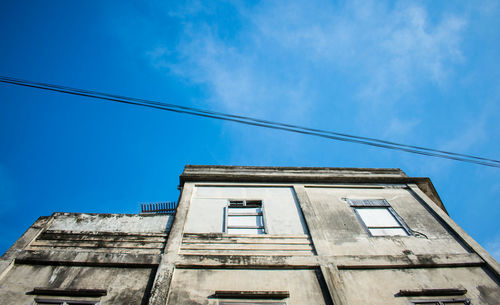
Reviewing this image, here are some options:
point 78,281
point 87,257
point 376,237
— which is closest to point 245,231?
point 376,237

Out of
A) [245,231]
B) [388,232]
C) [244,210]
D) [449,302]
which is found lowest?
[449,302]

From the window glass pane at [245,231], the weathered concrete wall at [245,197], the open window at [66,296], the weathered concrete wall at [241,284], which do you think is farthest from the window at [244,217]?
the open window at [66,296]

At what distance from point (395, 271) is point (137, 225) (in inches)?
222

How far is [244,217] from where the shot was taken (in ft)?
23.7

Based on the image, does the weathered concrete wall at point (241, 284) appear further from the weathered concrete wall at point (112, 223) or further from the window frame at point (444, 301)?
the window frame at point (444, 301)

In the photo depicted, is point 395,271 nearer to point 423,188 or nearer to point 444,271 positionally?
point 444,271

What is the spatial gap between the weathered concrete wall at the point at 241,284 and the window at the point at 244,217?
131cm

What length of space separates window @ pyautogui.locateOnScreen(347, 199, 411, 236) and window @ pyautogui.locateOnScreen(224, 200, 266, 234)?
254 centimetres

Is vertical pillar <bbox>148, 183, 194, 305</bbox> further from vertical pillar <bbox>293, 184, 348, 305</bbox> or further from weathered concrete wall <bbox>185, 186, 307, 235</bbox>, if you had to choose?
vertical pillar <bbox>293, 184, 348, 305</bbox>

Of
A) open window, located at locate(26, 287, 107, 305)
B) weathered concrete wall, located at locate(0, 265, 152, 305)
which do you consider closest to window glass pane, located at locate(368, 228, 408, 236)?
weathered concrete wall, located at locate(0, 265, 152, 305)

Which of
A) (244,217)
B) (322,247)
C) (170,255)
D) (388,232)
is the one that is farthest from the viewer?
(244,217)

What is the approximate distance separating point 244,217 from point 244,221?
146 mm

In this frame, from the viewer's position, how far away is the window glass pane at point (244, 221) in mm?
6996

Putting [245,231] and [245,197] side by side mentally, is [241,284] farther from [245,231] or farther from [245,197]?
[245,197]
